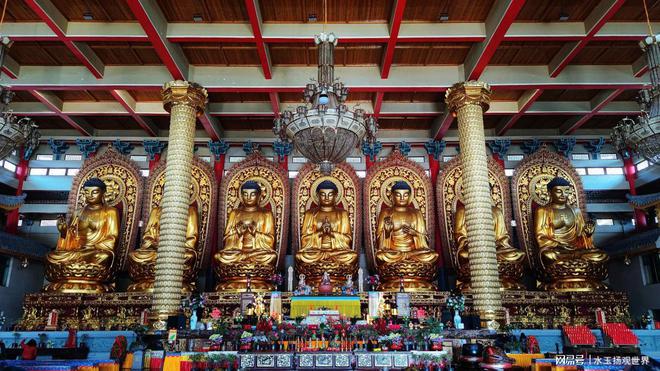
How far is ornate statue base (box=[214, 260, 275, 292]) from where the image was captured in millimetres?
9023

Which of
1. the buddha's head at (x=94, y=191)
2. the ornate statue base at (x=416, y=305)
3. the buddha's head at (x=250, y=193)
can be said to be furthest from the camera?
the buddha's head at (x=250, y=193)

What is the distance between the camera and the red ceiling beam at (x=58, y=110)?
9109mm

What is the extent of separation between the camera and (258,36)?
7.30 meters

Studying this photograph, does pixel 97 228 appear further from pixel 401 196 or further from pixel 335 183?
pixel 401 196

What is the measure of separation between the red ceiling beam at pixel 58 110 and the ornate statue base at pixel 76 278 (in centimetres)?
314

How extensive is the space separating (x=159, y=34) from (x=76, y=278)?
16.6 feet

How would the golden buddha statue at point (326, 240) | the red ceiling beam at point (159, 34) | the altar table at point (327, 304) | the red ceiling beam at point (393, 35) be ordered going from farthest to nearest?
1. the golden buddha statue at point (326, 240)
2. the altar table at point (327, 304)
3. the red ceiling beam at point (393, 35)
4. the red ceiling beam at point (159, 34)

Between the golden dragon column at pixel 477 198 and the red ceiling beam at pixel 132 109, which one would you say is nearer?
the golden dragon column at pixel 477 198

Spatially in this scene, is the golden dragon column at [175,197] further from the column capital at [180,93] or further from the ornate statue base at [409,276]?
the ornate statue base at [409,276]

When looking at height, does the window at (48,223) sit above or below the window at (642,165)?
below

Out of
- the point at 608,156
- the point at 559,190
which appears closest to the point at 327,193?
the point at 559,190

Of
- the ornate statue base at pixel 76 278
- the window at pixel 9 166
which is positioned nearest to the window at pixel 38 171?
the window at pixel 9 166

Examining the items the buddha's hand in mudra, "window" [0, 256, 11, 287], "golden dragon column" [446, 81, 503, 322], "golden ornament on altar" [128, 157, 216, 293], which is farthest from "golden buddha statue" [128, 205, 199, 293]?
the buddha's hand in mudra

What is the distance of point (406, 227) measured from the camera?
9875 mm
